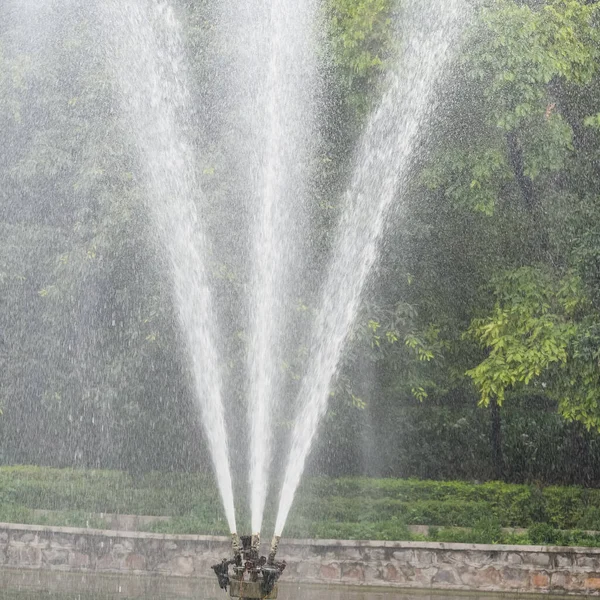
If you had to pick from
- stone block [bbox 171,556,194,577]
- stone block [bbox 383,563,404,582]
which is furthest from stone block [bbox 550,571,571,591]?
stone block [bbox 171,556,194,577]

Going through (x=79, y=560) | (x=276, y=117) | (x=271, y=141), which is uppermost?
(x=276, y=117)

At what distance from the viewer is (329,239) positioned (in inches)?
752

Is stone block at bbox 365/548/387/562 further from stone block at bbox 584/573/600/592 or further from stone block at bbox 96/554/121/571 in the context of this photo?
stone block at bbox 96/554/121/571

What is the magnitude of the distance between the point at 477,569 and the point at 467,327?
669 cm

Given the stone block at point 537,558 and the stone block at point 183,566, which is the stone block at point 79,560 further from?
the stone block at point 537,558

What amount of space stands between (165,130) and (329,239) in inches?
135

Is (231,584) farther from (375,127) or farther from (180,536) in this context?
(375,127)

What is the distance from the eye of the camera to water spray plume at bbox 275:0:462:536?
16.3 metres

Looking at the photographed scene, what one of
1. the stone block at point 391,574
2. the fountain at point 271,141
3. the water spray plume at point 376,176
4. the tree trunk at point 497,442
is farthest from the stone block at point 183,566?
the tree trunk at point 497,442

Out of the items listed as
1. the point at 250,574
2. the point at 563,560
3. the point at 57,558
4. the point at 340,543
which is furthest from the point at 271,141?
the point at 250,574

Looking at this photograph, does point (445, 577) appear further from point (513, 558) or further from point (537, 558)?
point (537, 558)

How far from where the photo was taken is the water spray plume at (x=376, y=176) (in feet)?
53.4

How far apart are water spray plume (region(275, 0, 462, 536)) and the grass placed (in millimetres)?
1622

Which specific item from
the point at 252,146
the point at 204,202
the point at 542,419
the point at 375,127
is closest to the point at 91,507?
the point at 204,202
